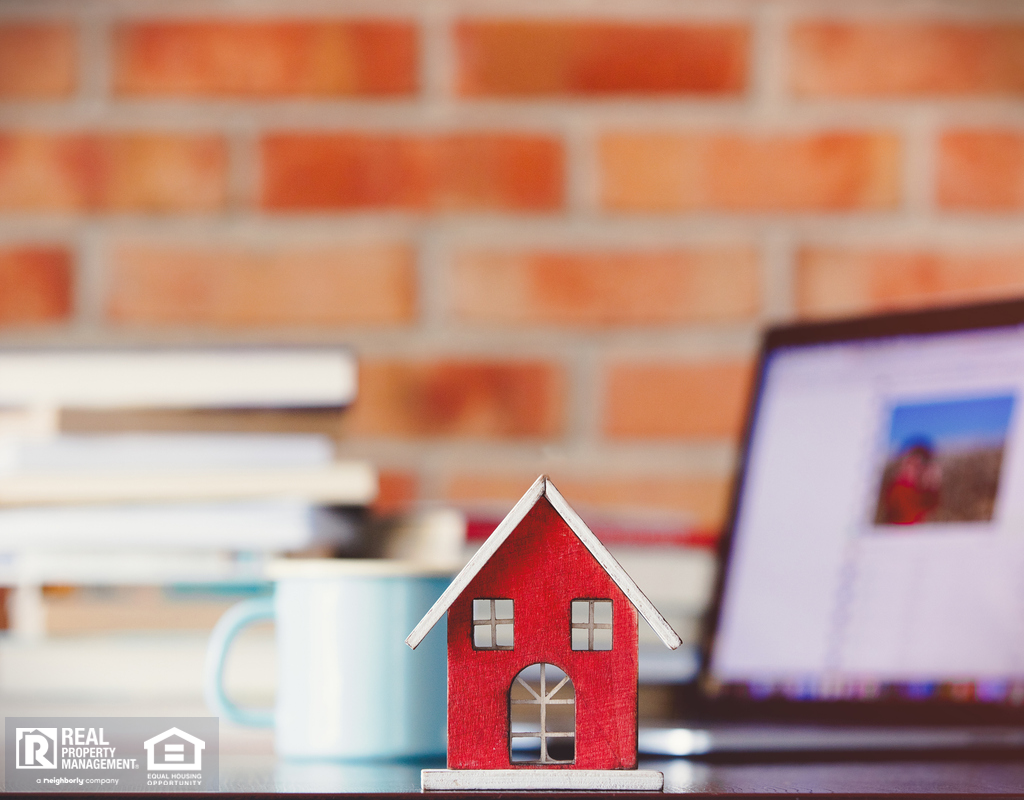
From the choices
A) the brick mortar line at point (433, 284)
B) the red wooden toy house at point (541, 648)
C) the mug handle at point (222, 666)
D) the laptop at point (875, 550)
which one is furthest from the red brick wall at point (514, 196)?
the red wooden toy house at point (541, 648)

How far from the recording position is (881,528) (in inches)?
29.1

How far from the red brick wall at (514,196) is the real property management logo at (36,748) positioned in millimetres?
489

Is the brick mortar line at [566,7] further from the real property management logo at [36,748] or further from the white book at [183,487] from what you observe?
the real property management logo at [36,748]

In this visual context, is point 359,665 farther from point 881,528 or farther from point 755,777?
point 881,528

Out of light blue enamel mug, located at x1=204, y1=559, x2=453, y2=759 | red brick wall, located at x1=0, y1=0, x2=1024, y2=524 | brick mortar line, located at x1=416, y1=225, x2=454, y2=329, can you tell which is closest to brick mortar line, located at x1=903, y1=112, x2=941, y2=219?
red brick wall, located at x1=0, y1=0, x2=1024, y2=524

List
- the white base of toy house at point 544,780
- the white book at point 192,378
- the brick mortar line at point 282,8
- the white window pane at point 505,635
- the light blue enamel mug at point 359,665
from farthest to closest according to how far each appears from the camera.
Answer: the brick mortar line at point 282,8
the white book at point 192,378
the white window pane at point 505,635
the light blue enamel mug at point 359,665
the white base of toy house at point 544,780

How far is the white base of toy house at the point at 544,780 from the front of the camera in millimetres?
458

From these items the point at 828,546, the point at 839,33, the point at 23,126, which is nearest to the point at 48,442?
the point at 23,126

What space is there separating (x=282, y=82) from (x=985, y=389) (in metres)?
0.66

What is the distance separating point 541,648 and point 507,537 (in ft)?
0.17

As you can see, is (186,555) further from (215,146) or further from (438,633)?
(215,146)

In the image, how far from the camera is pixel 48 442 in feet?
2.48

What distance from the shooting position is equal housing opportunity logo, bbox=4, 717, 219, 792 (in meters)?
0.48

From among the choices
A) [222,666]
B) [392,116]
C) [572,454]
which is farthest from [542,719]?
[392,116]
